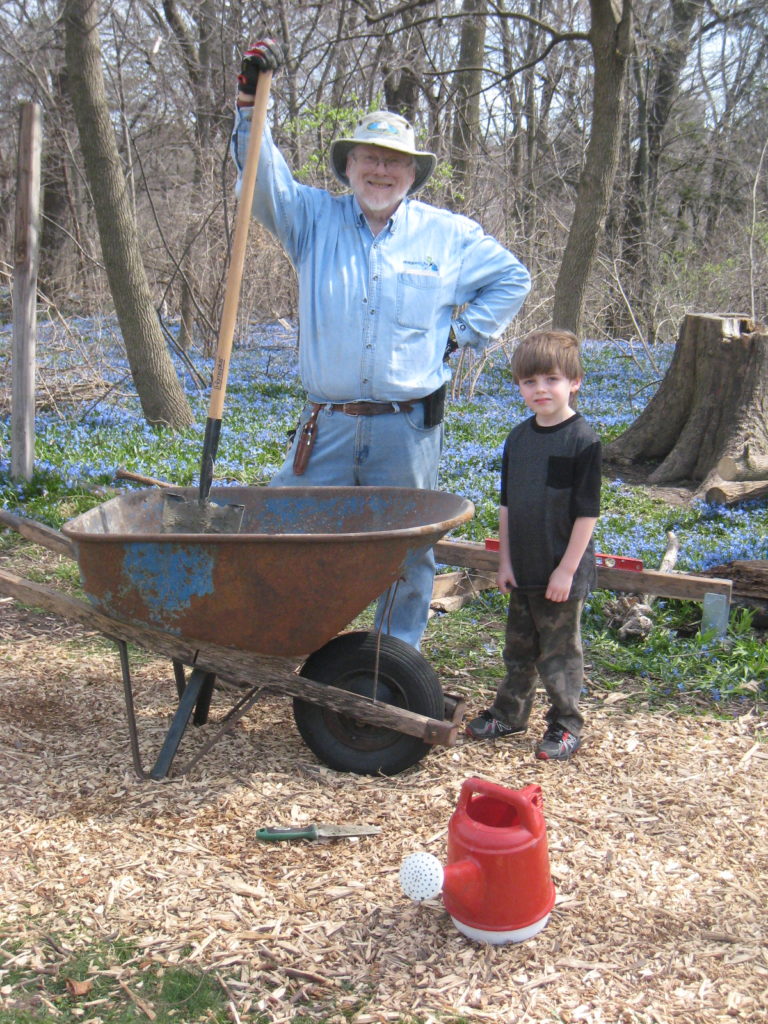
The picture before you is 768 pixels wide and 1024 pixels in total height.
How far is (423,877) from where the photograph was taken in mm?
2586

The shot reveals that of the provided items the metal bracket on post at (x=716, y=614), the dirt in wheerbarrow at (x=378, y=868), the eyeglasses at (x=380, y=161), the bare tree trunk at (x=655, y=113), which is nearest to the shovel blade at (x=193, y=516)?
the dirt in wheerbarrow at (x=378, y=868)

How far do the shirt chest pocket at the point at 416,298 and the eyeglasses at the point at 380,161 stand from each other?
405mm

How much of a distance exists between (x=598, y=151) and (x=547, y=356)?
268 inches

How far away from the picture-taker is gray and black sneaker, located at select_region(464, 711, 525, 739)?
381cm

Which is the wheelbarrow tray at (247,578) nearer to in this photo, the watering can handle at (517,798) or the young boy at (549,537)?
the young boy at (549,537)

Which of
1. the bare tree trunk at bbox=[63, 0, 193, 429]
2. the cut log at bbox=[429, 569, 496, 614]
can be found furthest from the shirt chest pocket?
the bare tree trunk at bbox=[63, 0, 193, 429]

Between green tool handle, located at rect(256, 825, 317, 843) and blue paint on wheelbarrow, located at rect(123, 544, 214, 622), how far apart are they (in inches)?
29.9

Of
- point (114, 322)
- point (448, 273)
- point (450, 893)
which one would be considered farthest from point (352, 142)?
point (114, 322)

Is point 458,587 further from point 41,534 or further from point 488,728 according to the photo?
point 41,534

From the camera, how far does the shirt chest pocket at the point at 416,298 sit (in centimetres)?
380

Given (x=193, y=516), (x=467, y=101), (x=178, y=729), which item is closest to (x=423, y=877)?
(x=178, y=729)

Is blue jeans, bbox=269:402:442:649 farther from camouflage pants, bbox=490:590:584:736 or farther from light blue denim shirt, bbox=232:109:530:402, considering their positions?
camouflage pants, bbox=490:590:584:736

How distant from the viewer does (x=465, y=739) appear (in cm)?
381

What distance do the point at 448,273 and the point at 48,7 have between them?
18.3m
